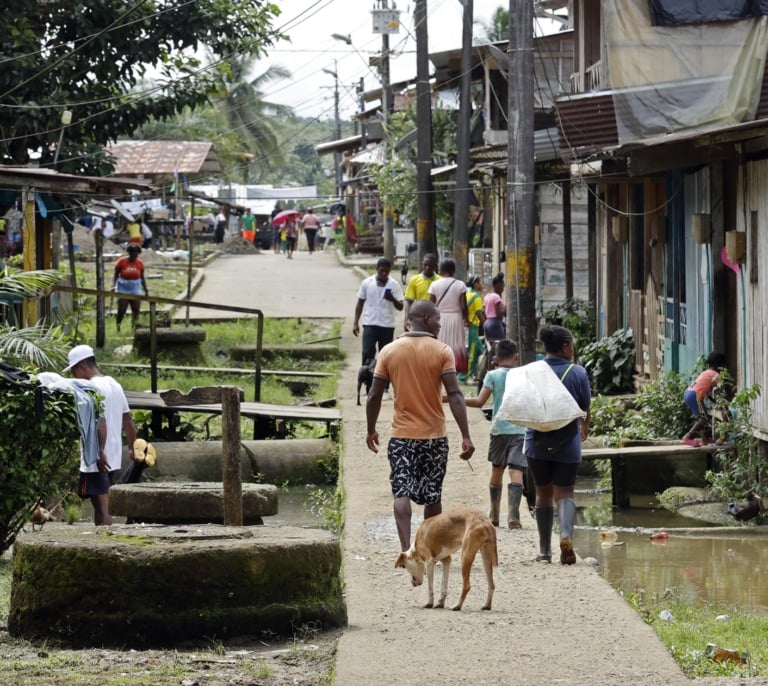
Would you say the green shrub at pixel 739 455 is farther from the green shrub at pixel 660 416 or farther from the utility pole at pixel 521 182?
the utility pole at pixel 521 182

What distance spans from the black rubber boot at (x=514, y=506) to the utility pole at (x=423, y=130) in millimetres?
12814

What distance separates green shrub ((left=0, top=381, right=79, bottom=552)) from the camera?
Result: 28.7 ft

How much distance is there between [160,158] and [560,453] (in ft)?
114

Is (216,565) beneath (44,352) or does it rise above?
beneath

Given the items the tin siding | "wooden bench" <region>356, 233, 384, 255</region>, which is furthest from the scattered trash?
"wooden bench" <region>356, 233, 384, 255</region>

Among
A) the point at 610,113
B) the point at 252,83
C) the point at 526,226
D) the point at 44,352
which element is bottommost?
the point at 44,352

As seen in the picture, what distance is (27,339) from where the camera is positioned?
11.1 meters

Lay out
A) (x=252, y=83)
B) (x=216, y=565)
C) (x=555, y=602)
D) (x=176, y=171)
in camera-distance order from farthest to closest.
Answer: (x=252, y=83), (x=176, y=171), (x=555, y=602), (x=216, y=565)

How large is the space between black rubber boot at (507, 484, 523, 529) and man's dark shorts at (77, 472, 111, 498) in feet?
9.78

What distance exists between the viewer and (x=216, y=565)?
6.38 m

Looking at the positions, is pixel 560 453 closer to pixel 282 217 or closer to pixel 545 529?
pixel 545 529

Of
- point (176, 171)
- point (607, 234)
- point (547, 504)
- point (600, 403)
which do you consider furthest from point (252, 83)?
point (547, 504)

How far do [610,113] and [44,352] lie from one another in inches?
327

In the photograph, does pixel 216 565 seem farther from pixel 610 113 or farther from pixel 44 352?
pixel 610 113
